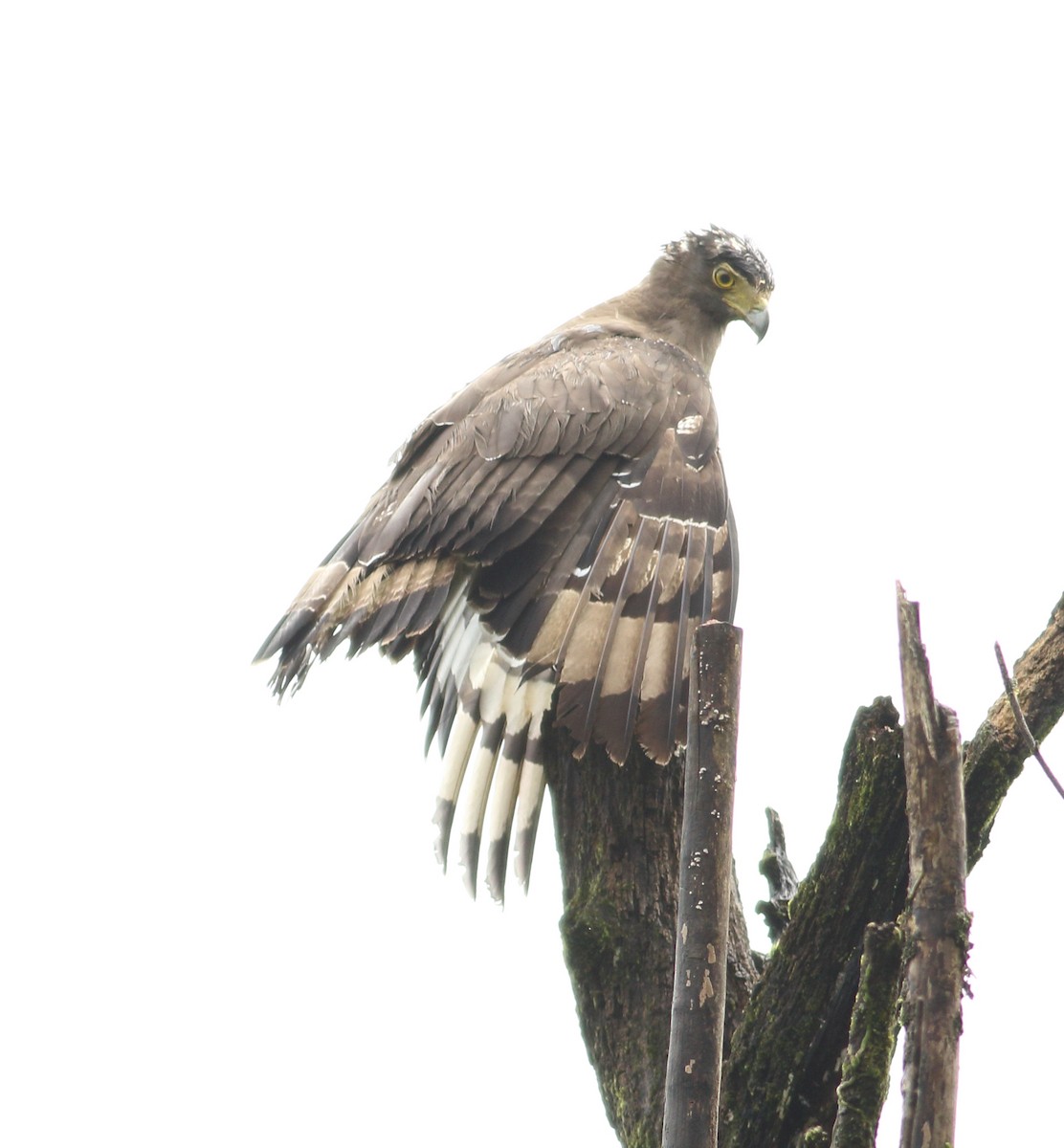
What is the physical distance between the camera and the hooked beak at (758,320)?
654cm

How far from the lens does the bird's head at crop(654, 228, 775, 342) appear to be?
6.61 meters

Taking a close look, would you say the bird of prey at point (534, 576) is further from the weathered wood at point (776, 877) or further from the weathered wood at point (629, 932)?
the weathered wood at point (776, 877)

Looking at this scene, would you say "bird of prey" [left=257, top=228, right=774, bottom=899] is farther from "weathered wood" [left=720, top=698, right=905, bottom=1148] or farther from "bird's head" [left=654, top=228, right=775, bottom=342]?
"bird's head" [left=654, top=228, right=775, bottom=342]

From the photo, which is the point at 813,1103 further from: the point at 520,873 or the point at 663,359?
the point at 663,359

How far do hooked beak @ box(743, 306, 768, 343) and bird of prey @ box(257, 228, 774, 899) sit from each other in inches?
46.4

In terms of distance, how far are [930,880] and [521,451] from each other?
2.67 m

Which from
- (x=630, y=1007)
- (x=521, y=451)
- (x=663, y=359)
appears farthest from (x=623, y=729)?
(x=663, y=359)

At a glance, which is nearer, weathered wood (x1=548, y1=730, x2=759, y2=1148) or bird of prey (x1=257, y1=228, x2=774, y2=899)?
weathered wood (x1=548, y1=730, x2=759, y2=1148)

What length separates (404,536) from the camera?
4.79 m

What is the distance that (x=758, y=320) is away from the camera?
6562 millimetres

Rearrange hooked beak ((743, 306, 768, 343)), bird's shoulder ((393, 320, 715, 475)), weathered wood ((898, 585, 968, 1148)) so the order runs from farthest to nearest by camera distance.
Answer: hooked beak ((743, 306, 768, 343)) → bird's shoulder ((393, 320, 715, 475)) → weathered wood ((898, 585, 968, 1148))

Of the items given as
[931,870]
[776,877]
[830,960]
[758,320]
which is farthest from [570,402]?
[931,870]

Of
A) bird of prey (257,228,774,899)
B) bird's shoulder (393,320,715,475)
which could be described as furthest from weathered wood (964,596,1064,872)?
bird's shoulder (393,320,715,475)

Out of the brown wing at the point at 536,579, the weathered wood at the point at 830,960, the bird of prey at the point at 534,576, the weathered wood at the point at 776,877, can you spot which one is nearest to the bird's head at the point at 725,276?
the bird of prey at the point at 534,576
